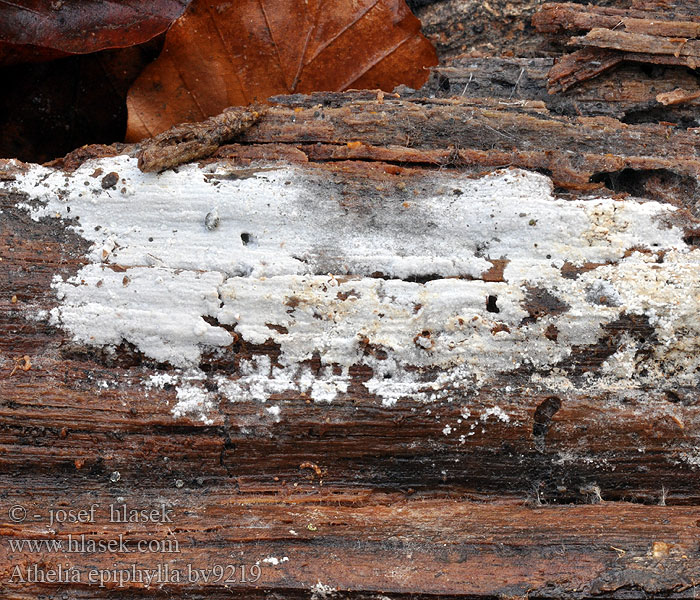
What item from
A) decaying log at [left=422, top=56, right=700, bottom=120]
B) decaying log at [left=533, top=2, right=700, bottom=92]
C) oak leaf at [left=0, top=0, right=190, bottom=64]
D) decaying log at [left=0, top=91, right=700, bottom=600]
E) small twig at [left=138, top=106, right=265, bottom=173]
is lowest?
decaying log at [left=0, top=91, right=700, bottom=600]

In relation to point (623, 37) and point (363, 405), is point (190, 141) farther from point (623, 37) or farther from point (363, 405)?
point (623, 37)

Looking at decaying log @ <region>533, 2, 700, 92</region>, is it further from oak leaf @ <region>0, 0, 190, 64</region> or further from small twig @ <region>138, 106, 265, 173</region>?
oak leaf @ <region>0, 0, 190, 64</region>

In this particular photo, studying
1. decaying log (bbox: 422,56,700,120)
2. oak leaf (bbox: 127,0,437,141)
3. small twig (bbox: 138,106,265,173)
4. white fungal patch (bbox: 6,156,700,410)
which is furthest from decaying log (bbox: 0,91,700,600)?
oak leaf (bbox: 127,0,437,141)

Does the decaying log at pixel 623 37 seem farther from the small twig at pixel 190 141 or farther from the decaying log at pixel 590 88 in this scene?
the small twig at pixel 190 141

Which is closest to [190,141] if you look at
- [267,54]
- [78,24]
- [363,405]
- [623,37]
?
[267,54]

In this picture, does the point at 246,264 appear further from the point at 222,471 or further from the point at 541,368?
the point at 541,368
